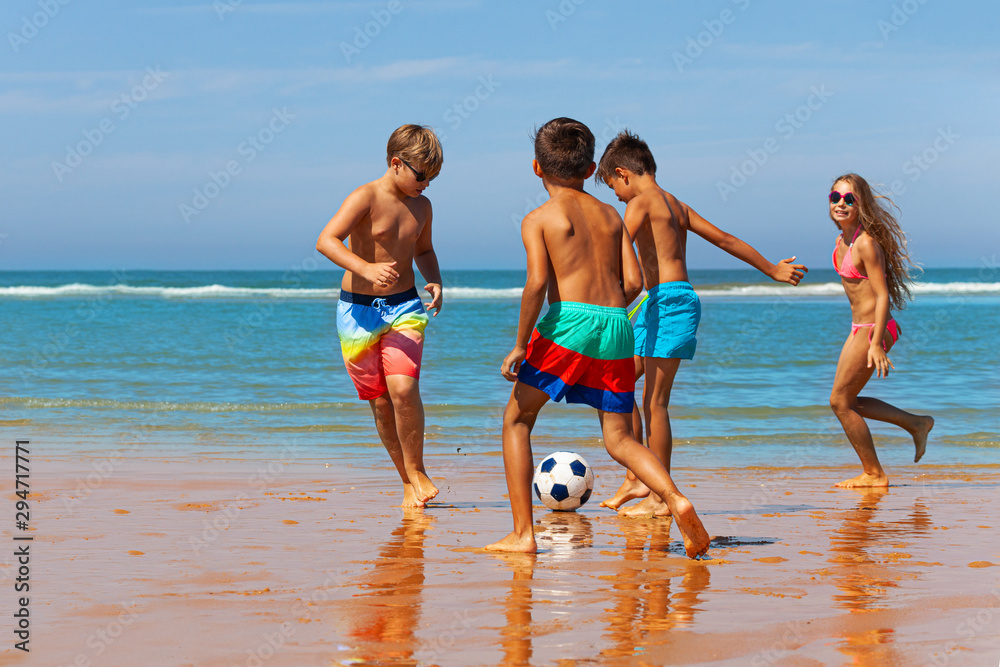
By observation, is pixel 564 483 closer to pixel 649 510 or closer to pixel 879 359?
pixel 649 510

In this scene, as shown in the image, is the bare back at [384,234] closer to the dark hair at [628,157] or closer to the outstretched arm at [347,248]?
the outstretched arm at [347,248]

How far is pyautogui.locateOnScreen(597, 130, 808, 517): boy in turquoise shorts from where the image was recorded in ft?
16.5

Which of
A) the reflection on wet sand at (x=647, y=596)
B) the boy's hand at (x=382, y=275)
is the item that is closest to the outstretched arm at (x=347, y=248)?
the boy's hand at (x=382, y=275)

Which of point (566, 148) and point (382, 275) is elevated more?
point (566, 148)

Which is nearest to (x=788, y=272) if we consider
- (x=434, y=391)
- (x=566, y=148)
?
(x=566, y=148)

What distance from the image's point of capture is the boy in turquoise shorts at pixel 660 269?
198 inches

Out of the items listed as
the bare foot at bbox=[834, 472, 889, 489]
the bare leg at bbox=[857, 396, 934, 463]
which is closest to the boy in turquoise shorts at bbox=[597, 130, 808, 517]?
the bare foot at bbox=[834, 472, 889, 489]

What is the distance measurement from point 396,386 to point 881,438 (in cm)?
502

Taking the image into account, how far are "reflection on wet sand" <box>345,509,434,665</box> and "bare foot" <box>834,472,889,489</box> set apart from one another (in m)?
3.02

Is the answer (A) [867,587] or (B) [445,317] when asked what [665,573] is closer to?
(A) [867,587]

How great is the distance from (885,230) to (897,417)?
132cm

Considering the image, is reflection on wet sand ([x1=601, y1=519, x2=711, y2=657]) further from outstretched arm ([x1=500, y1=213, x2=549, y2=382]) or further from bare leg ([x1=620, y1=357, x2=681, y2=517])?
outstretched arm ([x1=500, y1=213, x2=549, y2=382])

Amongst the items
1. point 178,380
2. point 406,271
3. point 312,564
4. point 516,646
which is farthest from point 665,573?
point 178,380

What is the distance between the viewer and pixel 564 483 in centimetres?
535
